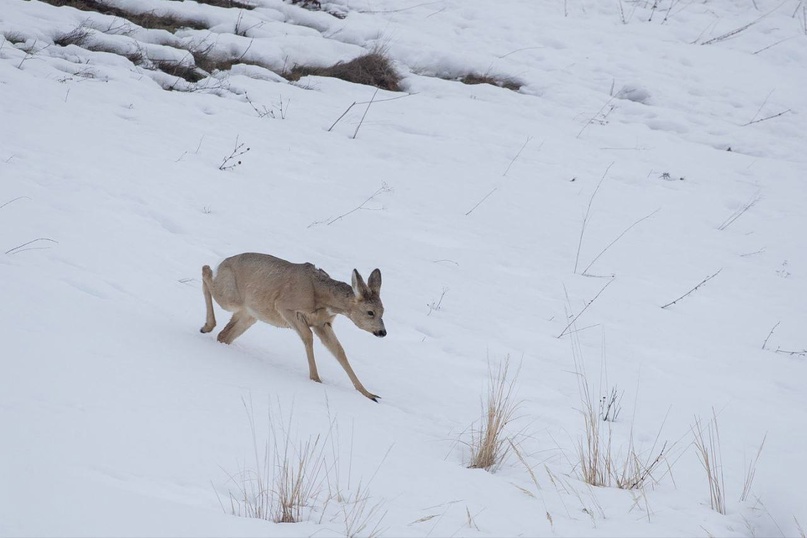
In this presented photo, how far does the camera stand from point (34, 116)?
10328 millimetres

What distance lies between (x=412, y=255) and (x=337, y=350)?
3.21m

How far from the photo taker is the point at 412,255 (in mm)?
9641

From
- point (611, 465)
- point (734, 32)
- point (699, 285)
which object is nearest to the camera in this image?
point (611, 465)

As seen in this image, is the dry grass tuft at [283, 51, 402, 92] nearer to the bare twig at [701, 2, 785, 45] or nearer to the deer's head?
the bare twig at [701, 2, 785, 45]

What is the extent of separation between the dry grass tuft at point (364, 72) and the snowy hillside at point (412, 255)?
36cm

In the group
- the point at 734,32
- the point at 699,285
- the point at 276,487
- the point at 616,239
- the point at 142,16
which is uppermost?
the point at 734,32

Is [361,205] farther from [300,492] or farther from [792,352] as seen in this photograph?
[300,492]

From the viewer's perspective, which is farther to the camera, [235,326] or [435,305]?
[435,305]

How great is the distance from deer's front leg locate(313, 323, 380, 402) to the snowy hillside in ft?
0.81

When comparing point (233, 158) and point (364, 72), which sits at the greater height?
point (364, 72)

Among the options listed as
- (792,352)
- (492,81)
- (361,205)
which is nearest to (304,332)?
(361,205)

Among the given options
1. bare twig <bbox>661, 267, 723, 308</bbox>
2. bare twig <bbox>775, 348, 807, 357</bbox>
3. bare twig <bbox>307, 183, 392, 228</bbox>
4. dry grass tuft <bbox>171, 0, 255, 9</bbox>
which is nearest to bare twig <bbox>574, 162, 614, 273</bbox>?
bare twig <bbox>661, 267, 723, 308</bbox>

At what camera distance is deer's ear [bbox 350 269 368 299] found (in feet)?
21.3

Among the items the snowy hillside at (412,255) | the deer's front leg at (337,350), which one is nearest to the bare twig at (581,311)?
the snowy hillside at (412,255)
